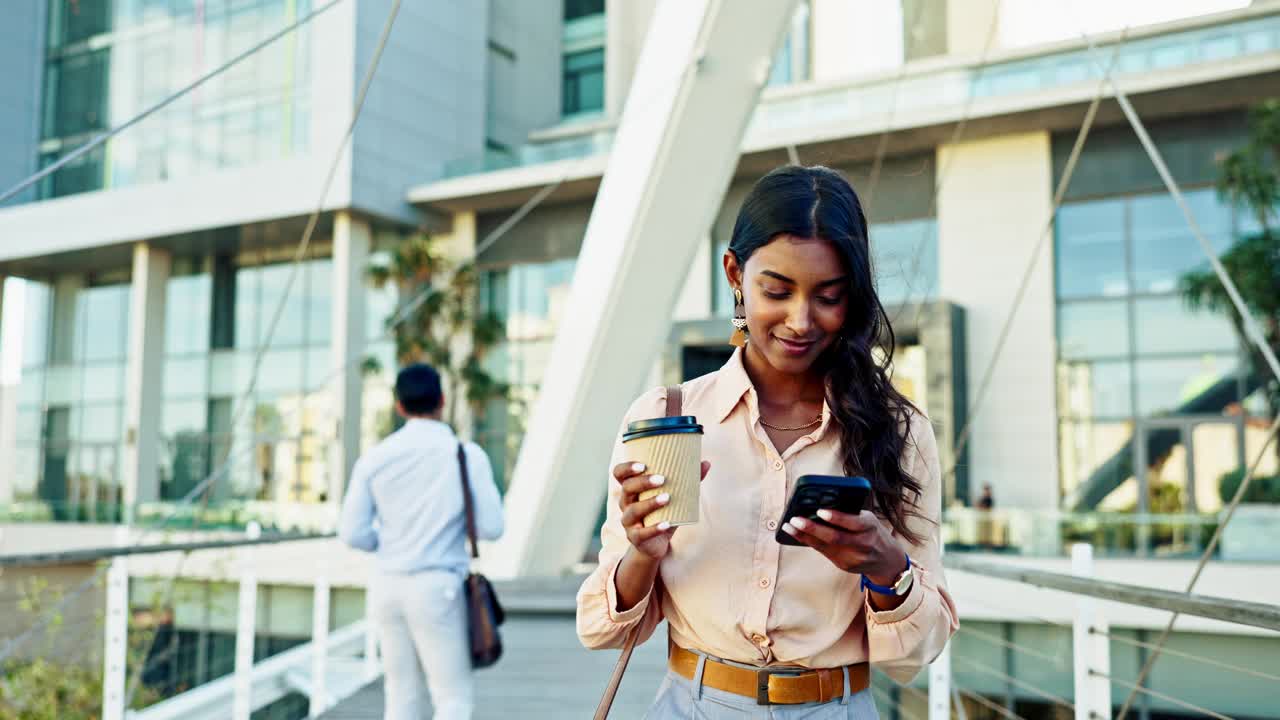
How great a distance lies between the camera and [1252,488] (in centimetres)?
1252

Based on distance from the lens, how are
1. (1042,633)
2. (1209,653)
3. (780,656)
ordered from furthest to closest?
(1042,633)
(1209,653)
(780,656)

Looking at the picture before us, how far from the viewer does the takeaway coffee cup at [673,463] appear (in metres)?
1.05

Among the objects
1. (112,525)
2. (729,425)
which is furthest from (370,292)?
(729,425)

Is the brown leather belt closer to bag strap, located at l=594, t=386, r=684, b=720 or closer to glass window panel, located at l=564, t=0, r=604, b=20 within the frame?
bag strap, located at l=594, t=386, r=684, b=720

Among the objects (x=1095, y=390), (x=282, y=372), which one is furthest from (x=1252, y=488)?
(x=282, y=372)

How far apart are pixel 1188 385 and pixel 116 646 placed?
13.9 metres

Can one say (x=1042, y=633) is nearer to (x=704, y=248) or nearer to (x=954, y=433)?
(x=954, y=433)

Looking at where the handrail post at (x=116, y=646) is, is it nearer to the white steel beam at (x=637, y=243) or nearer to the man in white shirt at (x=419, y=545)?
the man in white shirt at (x=419, y=545)

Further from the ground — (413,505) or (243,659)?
(413,505)

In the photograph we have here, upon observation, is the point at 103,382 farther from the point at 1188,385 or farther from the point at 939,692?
the point at 939,692

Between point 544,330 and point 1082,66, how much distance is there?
9501 millimetres

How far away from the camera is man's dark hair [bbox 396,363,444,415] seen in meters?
3.21

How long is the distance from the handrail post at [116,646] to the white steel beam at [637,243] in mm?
2641

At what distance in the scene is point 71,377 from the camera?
21.8 m
